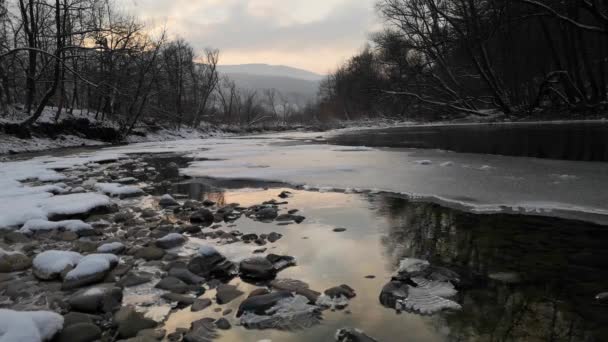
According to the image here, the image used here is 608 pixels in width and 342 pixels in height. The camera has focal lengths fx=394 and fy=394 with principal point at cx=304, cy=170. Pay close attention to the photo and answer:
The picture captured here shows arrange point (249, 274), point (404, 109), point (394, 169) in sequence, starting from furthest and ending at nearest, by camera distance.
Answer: point (404, 109) → point (394, 169) → point (249, 274)

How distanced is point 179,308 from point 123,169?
946cm

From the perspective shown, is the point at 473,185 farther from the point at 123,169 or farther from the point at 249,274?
the point at 123,169

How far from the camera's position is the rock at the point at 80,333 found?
8.00 ft

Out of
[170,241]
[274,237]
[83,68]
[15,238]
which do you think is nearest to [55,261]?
[170,241]

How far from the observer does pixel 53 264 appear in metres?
3.51

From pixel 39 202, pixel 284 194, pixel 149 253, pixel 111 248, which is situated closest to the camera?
pixel 149 253

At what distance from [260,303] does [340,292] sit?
62cm

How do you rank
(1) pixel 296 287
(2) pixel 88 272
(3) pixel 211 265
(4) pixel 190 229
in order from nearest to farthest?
(1) pixel 296 287 < (2) pixel 88 272 < (3) pixel 211 265 < (4) pixel 190 229

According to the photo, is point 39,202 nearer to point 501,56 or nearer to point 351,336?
point 351,336

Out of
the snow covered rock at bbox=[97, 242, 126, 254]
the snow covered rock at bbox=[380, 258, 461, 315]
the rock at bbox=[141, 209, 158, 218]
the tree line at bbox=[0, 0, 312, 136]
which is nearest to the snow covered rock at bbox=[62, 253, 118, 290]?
the snow covered rock at bbox=[97, 242, 126, 254]

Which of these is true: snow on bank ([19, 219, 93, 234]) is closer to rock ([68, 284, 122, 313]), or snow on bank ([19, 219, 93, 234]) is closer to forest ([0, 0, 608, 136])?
rock ([68, 284, 122, 313])

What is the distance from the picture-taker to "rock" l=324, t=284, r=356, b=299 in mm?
3026

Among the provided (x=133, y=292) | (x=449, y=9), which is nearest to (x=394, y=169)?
(x=133, y=292)

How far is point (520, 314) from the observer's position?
8.82 ft
